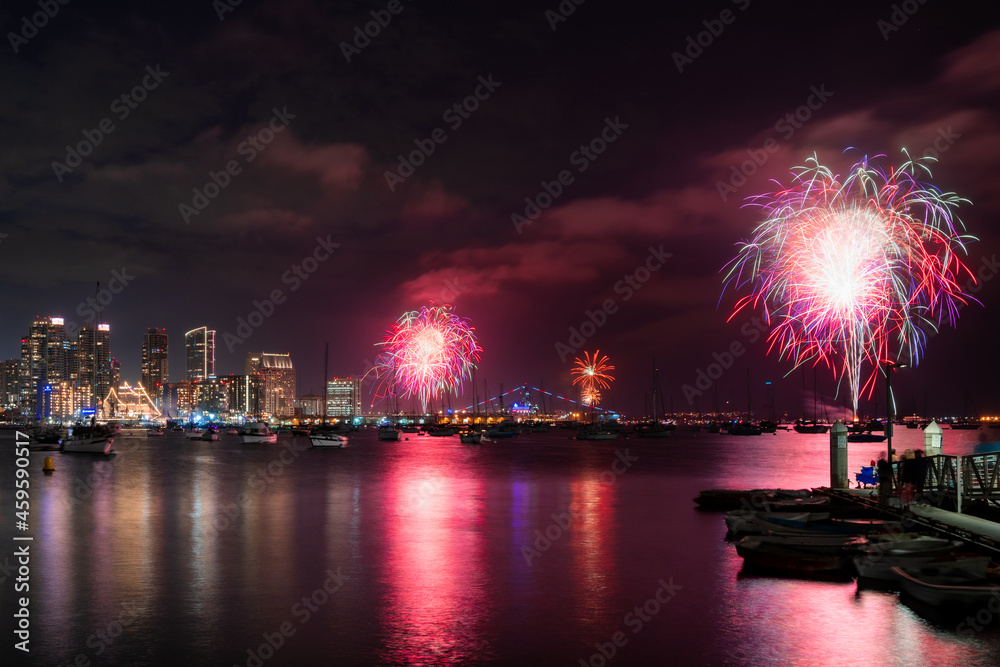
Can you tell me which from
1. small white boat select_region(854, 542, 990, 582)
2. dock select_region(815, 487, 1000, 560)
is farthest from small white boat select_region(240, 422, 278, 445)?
small white boat select_region(854, 542, 990, 582)

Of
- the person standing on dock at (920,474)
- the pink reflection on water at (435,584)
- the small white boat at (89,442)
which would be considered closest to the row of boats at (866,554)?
the person standing on dock at (920,474)

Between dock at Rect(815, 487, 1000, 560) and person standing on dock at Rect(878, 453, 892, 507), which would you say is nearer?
dock at Rect(815, 487, 1000, 560)

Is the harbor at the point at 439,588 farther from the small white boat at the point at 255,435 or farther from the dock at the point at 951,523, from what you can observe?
the small white boat at the point at 255,435

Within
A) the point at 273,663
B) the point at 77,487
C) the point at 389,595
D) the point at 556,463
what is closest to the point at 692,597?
the point at 389,595

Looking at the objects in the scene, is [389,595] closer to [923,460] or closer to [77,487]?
[923,460]

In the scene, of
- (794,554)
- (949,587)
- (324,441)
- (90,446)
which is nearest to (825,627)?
(949,587)

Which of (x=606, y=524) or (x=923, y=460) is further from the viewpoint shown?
(x=606, y=524)

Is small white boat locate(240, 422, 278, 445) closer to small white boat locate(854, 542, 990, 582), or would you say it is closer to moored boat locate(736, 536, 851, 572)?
moored boat locate(736, 536, 851, 572)
